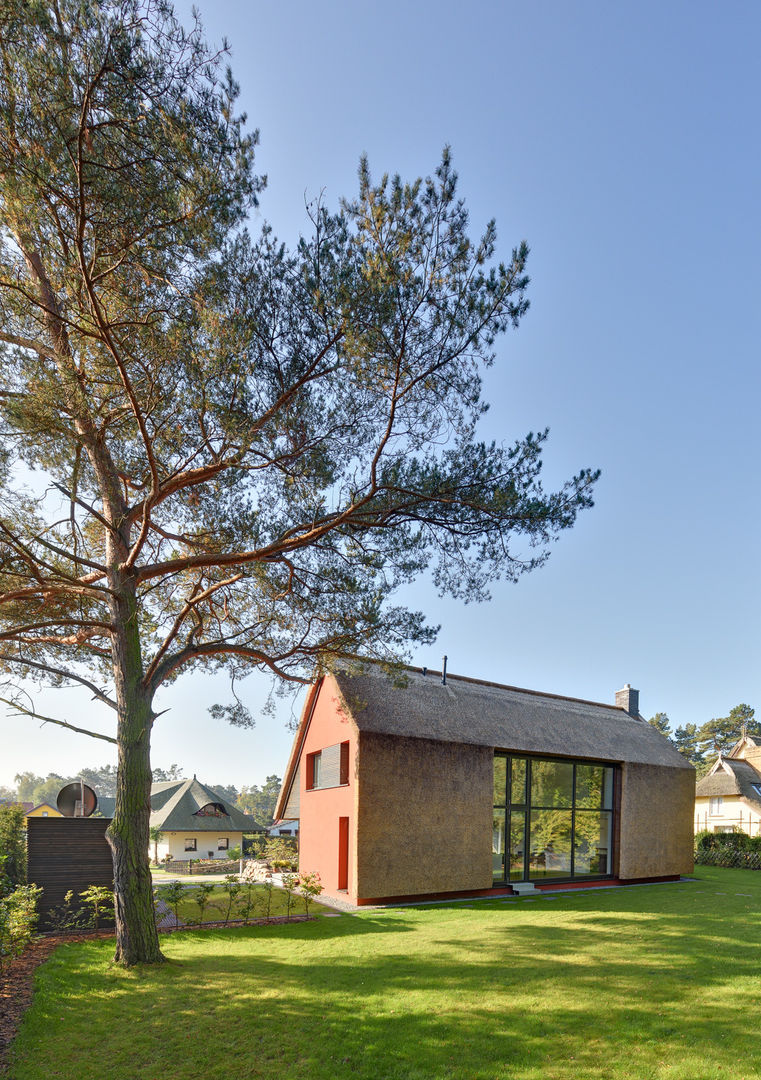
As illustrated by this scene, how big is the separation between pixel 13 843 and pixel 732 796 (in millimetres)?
32217

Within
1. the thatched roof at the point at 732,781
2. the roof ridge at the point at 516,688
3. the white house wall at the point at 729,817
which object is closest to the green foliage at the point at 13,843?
the roof ridge at the point at 516,688

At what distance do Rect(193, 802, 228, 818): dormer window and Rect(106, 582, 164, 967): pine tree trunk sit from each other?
25.0 metres

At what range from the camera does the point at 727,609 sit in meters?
20.3

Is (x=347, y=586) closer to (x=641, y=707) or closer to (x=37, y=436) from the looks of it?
(x=37, y=436)

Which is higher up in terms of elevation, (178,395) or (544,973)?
(178,395)

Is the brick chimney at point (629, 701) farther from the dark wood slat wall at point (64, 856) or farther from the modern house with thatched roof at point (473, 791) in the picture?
the dark wood slat wall at point (64, 856)

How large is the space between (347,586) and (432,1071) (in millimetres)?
6295

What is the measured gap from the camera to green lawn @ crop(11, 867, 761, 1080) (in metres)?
5.45

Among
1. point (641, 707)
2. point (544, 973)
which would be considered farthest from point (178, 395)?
point (641, 707)

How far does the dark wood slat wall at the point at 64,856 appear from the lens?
438 inches

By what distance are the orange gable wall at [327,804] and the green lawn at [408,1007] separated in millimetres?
3852

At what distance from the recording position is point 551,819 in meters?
17.5

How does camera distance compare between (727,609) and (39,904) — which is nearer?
(39,904)

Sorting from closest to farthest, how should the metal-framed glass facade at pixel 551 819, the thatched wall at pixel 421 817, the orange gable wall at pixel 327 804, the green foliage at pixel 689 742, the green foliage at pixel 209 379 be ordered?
the green foliage at pixel 209 379
the thatched wall at pixel 421 817
the orange gable wall at pixel 327 804
the metal-framed glass facade at pixel 551 819
the green foliage at pixel 689 742
